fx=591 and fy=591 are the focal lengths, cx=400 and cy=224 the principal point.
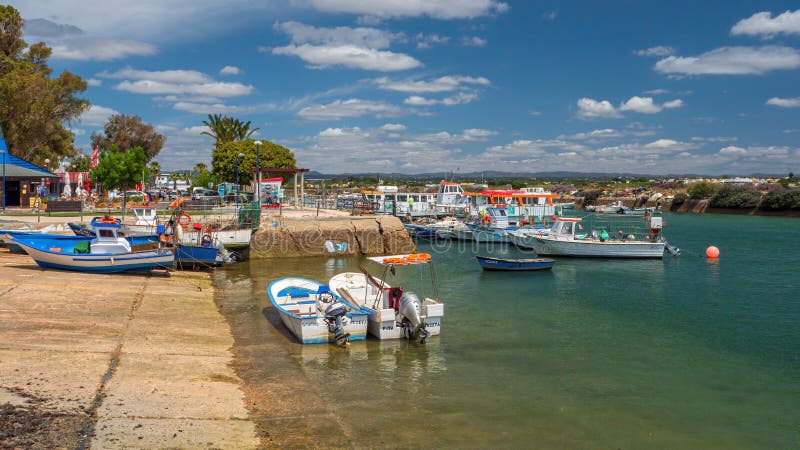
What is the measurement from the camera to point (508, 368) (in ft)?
52.6

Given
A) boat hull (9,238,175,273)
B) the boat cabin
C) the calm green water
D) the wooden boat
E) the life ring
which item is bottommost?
the calm green water

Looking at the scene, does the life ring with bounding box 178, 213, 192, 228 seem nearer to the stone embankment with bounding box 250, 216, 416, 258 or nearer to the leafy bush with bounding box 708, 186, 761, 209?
the stone embankment with bounding box 250, 216, 416, 258

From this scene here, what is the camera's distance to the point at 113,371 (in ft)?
41.3

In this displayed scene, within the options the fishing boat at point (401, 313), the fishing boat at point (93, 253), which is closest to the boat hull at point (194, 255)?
the fishing boat at point (93, 253)

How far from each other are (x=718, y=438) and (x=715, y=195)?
110m

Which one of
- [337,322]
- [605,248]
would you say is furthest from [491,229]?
[337,322]

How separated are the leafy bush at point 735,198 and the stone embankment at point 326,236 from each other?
82.8 meters

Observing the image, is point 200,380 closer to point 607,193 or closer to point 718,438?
point 718,438

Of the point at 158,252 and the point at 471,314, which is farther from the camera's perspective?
the point at 158,252

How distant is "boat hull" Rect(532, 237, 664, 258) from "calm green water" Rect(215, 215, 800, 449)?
28.8ft

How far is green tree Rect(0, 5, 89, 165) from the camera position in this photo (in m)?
47.9

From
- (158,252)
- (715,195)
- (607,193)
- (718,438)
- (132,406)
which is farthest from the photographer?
(607,193)

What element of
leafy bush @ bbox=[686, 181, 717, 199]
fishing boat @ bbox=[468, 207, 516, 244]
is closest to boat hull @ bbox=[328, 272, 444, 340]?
fishing boat @ bbox=[468, 207, 516, 244]

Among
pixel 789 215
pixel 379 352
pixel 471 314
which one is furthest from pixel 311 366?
pixel 789 215
